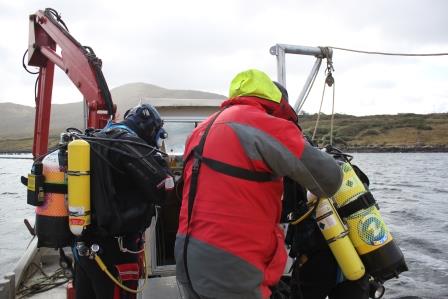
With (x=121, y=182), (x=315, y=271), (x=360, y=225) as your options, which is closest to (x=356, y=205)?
(x=360, y=225)

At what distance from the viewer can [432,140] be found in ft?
261

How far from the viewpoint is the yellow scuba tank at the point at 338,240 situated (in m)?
3.29

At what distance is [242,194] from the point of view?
234cm

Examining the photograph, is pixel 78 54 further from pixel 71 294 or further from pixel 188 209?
pixel 188 209

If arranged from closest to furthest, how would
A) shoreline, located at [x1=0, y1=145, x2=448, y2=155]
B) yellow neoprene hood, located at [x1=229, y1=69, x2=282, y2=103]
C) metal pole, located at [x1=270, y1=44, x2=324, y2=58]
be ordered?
yellow neoprene hood, located at [x1=229, y1=69, x2=282, y2=103] < metal pole, located at [x1=270, y1=44, x2=324, y2=58] < shoreline, located at [x1=0, y1=145, x2=448, y2=155]

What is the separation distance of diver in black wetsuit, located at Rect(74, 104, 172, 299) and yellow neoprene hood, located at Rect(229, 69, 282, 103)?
3.24 feet

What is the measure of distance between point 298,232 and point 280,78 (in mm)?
1887

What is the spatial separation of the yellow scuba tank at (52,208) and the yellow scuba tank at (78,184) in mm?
162

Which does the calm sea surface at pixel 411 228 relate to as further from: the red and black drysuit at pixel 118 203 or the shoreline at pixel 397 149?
the shoreline at pixel 397 149

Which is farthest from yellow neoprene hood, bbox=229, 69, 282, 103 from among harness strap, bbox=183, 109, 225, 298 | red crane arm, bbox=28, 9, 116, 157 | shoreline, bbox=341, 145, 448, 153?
shoreline, bbox=341, 145, 448, 153

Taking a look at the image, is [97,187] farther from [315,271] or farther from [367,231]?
[367,231]

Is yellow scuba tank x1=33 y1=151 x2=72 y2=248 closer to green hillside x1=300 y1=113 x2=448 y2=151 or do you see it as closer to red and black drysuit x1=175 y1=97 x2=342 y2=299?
red and black drysuit x1=175 y1=97 x2=342 y2=299

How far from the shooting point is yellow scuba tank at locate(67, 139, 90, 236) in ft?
10.5

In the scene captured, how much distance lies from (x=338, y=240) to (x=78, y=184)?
1894mm
